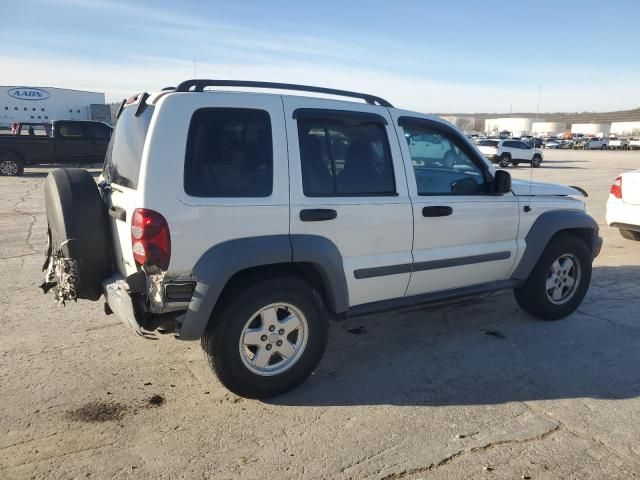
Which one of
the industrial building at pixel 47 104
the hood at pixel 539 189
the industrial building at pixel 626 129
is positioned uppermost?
the industrial building at pixel 626 129

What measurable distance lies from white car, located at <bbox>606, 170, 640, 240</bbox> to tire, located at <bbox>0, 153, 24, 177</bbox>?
55.3 ft

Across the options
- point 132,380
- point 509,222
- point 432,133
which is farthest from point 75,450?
point 509,222

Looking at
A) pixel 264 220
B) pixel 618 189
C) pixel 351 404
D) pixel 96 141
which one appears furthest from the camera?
pixel 96 141

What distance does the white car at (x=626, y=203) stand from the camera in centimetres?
774

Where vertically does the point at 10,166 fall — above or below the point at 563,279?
above

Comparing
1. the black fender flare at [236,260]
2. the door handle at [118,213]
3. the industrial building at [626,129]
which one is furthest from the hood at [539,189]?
the industrial building at [626,129]

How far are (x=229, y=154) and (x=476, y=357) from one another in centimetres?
245

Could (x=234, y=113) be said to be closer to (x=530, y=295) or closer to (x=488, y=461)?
(x=488, y=461)

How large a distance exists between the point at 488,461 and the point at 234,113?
8.09 feet

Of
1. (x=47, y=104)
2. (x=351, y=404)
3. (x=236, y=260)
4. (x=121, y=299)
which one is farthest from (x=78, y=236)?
(x=47, y=104)

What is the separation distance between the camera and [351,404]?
336 centimetres

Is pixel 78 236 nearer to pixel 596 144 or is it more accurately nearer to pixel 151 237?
pixel 151 237

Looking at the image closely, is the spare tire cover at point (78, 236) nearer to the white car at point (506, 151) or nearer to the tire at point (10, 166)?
the tire at point (10, 166)

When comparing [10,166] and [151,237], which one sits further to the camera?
[10,166]
